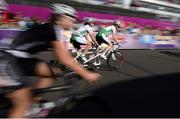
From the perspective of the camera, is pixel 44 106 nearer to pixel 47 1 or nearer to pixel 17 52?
pixel 17 52

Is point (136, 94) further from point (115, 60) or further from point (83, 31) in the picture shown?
point (115, 60)

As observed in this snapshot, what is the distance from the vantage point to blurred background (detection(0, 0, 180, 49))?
19622 mm

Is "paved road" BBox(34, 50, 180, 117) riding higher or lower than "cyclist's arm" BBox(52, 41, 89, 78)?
lower

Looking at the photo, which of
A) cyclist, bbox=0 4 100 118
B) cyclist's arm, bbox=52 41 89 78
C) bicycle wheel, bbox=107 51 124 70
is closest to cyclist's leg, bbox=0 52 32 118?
cyclist, bbox=0 4 100 118

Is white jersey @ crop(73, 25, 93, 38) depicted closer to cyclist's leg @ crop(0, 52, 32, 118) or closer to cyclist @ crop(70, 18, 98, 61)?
cyclist @ crop(70, 18, 98, 61)

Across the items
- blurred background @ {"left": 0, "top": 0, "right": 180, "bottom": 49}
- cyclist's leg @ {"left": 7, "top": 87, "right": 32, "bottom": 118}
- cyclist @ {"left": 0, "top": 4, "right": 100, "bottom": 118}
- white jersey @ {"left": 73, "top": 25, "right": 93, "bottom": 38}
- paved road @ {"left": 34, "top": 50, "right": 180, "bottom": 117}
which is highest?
cyclist @ {"left": 0, "top": 4, "right": 100, "bottom": 118}

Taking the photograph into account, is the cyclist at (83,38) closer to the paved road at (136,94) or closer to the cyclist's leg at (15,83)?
the paved road at (136,94)

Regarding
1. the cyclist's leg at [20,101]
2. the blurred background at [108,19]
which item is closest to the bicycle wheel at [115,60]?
the blurred background at [108,19]

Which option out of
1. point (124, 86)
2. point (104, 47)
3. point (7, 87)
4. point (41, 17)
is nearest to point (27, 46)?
point (7, 87)

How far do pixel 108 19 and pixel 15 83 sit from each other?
23.5 metres

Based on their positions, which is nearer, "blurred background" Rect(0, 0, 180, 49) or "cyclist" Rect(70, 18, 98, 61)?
"cyclist" Rect(70, 18, 98, 61)

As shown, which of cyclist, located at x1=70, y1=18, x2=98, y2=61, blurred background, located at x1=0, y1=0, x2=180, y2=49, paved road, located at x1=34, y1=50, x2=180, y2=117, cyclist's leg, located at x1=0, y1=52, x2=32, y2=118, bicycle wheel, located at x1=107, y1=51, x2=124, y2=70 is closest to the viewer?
cyclist's leg, located at x1=0, y1=52, x2=32, y2=118

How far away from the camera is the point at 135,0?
3878 cm

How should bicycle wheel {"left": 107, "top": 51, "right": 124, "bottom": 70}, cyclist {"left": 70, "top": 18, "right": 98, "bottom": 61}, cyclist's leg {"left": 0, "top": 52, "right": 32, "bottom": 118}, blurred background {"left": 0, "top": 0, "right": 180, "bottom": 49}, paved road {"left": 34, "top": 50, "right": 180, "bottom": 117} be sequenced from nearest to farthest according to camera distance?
cyclist's leg {"left": 0, "top": 52, "right": 32, "bottom": 118} → paved road {"left": 34, "top": 50, "right": 180, "bottom": 117} → cyclist {"left": 70, "top": 18, "right": 98, "bottom": 61} → bicycle wheel {"left": 107, "top": 51, "right": 124, "bottom": 70} → blurred background {"left": 0, "top": 0, "right": 180, "bottom": 49}
